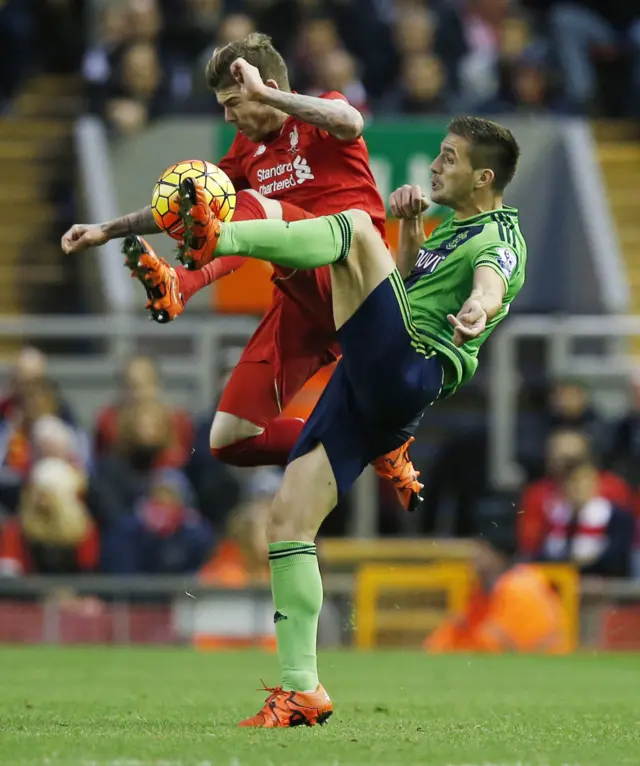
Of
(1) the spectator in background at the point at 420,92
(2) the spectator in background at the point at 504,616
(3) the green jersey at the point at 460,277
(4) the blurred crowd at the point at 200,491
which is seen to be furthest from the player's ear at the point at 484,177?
(1) the spectator in background at the point at 420,92

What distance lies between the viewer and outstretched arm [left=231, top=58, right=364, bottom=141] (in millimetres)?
6852

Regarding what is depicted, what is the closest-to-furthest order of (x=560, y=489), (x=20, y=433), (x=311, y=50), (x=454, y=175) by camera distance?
1. (x=454, y=175)
2. (x=560, y=489)
3. (x=20, y=433)
4. (x=311, y=50)

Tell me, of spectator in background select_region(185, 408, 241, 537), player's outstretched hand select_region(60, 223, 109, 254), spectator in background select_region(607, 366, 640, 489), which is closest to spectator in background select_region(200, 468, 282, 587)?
spectator in background select_region(185, 408, 241, 537)

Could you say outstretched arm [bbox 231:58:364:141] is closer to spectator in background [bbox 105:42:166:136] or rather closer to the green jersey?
the green jersey

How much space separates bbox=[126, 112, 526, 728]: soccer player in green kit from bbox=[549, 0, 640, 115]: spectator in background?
35.7 feet

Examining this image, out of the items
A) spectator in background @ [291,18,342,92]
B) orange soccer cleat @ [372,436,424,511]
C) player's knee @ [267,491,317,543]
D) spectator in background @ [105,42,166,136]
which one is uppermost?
spectator in background @ [291,18,342,92]

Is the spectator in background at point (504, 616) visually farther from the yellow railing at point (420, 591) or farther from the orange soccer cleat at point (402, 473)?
the orange soccer cleat at point (402, 473)

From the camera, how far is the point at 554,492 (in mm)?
13781

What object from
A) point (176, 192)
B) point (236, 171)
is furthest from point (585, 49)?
point (176, 192)

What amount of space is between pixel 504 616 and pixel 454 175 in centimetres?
620

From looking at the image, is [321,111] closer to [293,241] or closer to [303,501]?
[293,241]

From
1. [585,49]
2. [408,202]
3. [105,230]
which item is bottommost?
[105,230]

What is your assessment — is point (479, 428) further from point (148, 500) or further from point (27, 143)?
point (27, 143)

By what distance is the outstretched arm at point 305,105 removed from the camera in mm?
6852
